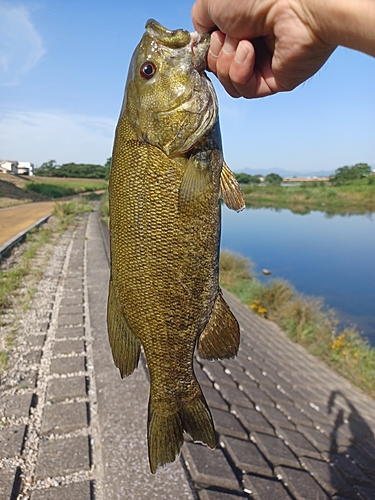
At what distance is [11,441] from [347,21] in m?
3.80

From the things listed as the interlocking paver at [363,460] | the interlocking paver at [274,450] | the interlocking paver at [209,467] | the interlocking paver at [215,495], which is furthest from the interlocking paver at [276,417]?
the interlocking paver at [215,495]

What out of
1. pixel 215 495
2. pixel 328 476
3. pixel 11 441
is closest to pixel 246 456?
pixel 215 495

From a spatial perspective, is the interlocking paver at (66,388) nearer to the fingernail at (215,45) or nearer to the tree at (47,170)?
the fingernail at (215,45)

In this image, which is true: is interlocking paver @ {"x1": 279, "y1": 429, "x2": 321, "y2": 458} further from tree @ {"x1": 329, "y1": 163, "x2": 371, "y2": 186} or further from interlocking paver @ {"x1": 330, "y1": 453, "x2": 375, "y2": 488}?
tree @ {"x1": 329, "y1": 163, "x2": 371, "y2": 186}

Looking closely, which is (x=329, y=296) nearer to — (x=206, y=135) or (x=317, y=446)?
(x=317, y=446)

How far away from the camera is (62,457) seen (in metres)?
3.36

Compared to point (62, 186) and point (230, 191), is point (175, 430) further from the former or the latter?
point (62, 186)

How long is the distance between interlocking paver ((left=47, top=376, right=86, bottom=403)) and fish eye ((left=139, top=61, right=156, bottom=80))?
10.9 feet

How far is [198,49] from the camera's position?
184 centimetres

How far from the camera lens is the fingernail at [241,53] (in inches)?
73.1

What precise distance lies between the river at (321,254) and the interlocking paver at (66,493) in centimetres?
1115

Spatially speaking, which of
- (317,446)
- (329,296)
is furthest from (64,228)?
(317,446)

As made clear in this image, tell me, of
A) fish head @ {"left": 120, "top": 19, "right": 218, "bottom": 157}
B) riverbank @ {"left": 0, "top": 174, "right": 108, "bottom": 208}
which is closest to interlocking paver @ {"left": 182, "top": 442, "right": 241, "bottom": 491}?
fish head @ {"left": 120, "top": 19, "right": 218, "bottom": 157}

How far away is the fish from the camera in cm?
178
